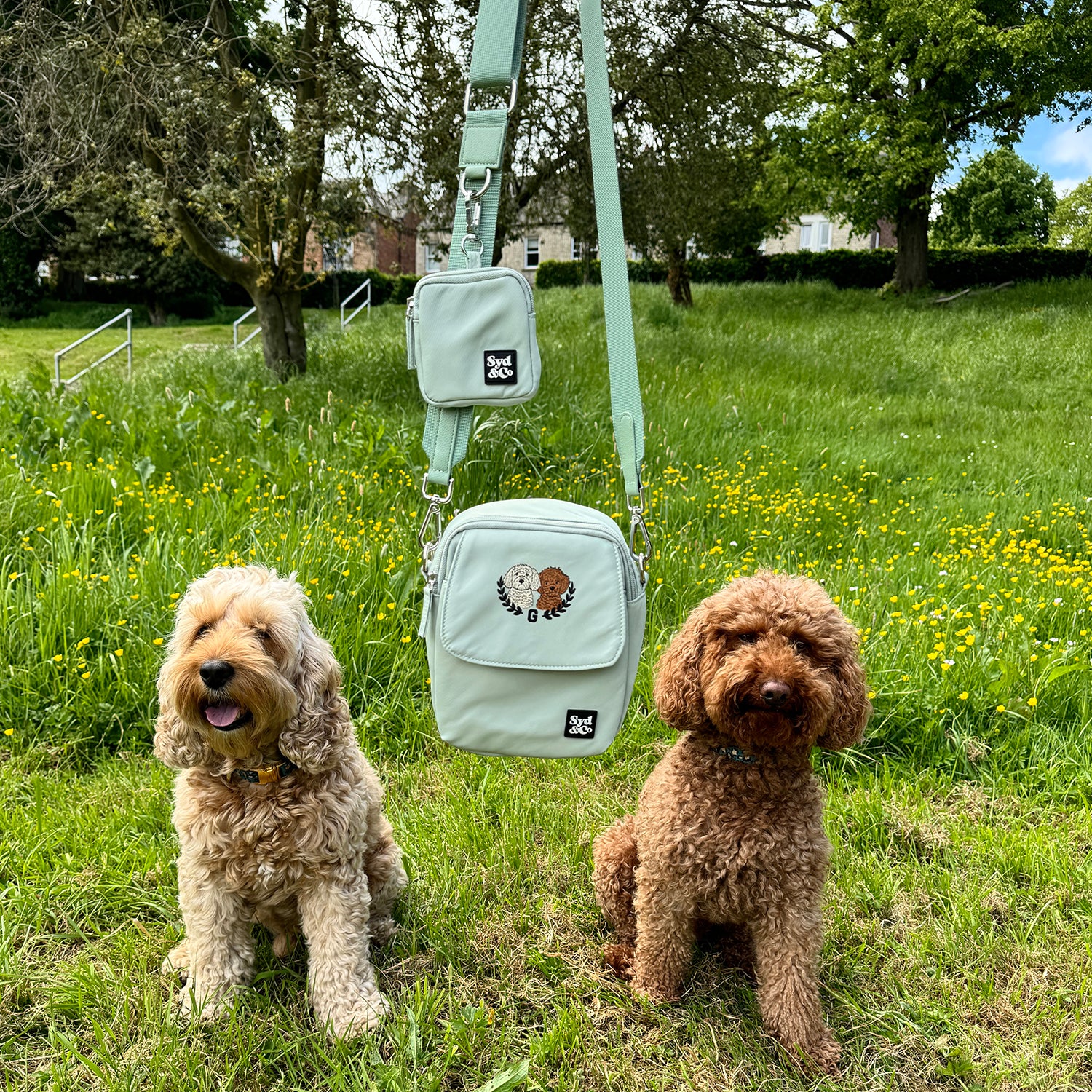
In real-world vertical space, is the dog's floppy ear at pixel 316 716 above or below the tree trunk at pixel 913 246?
below

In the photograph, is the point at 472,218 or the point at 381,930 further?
the point at 381,930

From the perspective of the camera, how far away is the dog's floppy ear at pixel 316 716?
2379 mm

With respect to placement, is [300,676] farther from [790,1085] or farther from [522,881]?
[790,1085]

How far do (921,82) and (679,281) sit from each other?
9305 mm

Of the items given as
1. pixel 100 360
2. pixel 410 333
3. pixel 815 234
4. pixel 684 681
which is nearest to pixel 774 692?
pixel 684 681

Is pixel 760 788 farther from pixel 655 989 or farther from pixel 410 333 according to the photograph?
pixel 410 333

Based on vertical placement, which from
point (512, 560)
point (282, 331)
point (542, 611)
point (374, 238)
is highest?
point (374, 238)

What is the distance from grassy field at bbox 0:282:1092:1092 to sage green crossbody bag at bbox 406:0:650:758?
3.17ft

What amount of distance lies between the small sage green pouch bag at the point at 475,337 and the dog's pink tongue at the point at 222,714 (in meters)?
1.01

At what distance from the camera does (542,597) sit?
2.14 metres

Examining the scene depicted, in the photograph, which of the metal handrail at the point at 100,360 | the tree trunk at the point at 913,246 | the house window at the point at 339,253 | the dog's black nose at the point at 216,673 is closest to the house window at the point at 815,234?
the tree trunk at the point at 913,246

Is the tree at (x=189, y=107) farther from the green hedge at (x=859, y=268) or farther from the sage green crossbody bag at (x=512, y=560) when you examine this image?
the green hedge at (x=859, y=268)

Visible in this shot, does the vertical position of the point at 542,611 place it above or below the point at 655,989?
above

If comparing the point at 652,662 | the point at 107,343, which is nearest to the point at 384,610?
the point at 652,662
